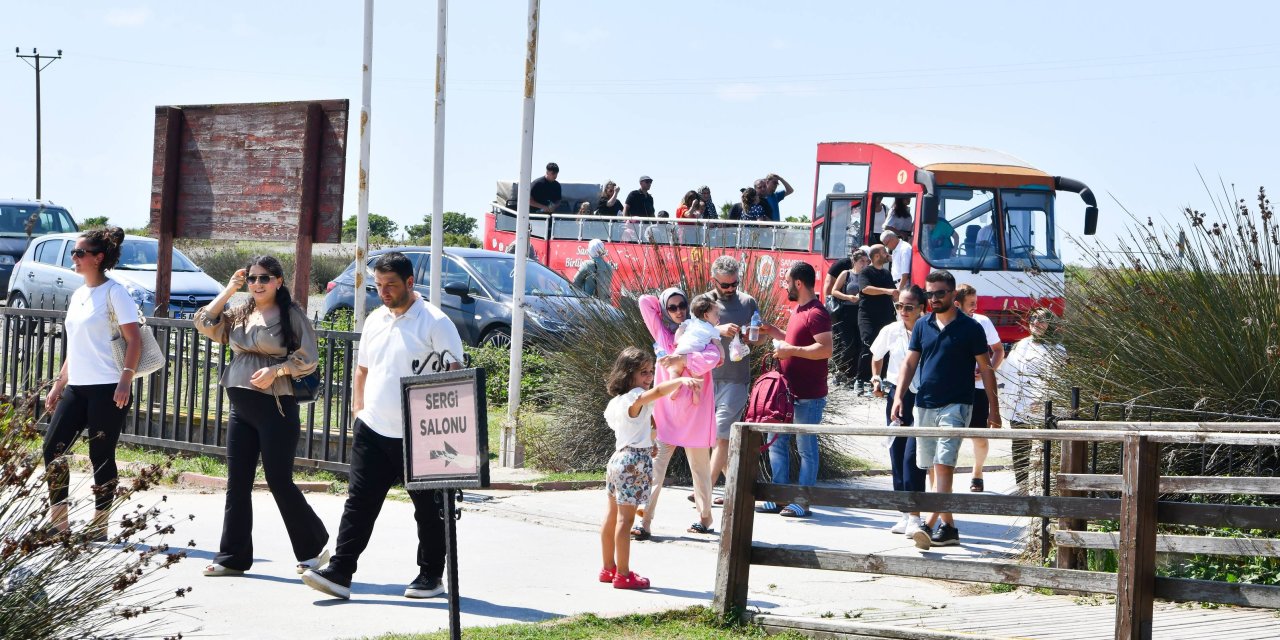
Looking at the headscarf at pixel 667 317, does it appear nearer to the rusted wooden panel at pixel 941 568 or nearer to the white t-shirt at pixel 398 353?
the white t-shirt at pixel 398 353

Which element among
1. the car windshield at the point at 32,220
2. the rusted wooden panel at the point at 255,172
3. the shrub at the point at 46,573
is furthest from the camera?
the car windshield at the point at 32,220

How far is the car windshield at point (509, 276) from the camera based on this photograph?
17.5m

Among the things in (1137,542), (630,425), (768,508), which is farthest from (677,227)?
(1137,542)

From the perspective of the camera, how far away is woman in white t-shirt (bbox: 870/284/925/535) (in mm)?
9938

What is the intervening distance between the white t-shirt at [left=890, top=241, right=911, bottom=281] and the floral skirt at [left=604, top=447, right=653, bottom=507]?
11.2 meters

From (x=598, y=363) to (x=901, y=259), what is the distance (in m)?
7.73

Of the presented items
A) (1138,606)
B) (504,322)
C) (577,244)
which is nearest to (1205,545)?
(1138,606)

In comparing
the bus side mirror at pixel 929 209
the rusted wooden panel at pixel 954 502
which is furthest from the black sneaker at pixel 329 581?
the bus side mirror at pixel 929 209

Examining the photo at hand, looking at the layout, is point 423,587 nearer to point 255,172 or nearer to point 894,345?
point 894,345

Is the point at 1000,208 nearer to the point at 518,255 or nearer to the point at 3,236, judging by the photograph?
the point at 518,255

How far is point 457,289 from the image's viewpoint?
17.2m

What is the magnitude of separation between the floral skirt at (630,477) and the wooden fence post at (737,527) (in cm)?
83

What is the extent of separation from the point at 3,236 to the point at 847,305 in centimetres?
2032

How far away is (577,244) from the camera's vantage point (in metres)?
24.7
